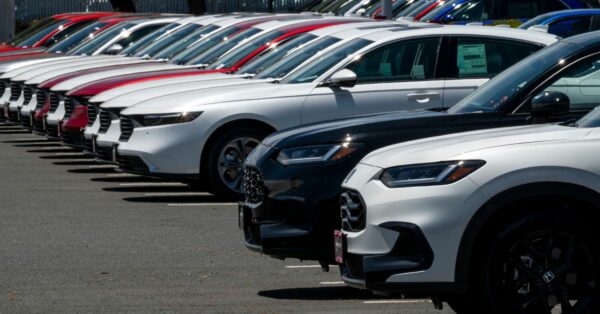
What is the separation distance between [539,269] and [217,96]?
22.7 ft

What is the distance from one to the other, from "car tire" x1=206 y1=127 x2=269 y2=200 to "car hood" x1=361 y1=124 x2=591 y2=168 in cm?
600

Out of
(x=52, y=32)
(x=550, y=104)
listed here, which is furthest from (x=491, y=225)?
(x=52, y=32)

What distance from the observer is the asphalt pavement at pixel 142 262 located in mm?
8492

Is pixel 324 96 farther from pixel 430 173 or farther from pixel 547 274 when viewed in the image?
pixel 547 274

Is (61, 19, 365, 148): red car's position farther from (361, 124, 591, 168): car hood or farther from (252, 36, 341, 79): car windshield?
(361, 124, 591, 168): car hood

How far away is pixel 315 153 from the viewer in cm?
883

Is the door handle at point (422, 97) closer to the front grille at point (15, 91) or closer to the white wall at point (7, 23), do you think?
the front grille at point (15, 91)

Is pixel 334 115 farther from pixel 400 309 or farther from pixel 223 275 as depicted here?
pixel 400 309

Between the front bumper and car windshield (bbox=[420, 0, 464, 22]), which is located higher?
car windshield (bbox=[420, 0, 464, 22])

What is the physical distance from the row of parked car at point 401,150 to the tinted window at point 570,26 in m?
7.42

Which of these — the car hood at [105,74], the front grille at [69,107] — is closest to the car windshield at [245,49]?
the car hood at [105,74]

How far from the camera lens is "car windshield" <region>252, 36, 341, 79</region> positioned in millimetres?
13945

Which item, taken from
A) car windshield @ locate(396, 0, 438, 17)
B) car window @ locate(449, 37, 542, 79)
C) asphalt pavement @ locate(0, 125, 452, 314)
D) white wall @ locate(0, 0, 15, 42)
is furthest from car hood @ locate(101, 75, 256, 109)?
white wall @ locate(0, 0, 15, 42)

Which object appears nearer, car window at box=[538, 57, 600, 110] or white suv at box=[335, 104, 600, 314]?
white suv at box=[335, 104, 600, 314]
